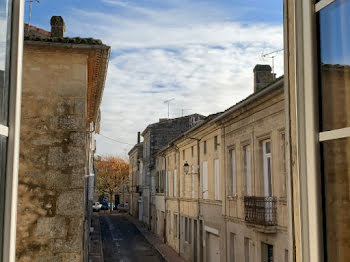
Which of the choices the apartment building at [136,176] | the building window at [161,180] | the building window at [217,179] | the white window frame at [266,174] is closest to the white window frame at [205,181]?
the building window at [217,179]

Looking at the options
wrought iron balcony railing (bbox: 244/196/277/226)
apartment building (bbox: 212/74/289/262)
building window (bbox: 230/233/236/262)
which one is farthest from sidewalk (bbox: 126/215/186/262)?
wrought iron balcony railing (bbox: 244/196/277/226)

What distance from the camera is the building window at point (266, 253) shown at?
1347cm

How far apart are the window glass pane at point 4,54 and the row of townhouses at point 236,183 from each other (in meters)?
10.3

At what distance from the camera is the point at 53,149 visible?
7.62 meters

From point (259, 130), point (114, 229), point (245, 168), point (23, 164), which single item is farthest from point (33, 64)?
point (114, 229)

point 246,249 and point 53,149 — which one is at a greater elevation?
point 53,149

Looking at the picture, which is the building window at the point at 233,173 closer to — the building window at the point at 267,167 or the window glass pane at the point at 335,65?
the building window at the point at 267,167

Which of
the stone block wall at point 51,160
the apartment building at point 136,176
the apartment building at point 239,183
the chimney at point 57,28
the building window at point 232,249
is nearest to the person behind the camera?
the stone block wall at point 51,160

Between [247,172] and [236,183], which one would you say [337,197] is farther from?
[236,183]

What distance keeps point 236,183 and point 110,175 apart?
54.1 meters

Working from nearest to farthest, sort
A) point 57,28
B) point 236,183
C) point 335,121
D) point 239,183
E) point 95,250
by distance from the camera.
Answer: point 335,121
point 57,28
point 239,183
point 236,183
point 95,250

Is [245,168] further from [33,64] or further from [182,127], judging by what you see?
A: [182,127]

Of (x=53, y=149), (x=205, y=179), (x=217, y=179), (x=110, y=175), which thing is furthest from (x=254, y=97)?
(x=110, y=175)

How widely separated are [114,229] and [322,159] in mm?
40856
